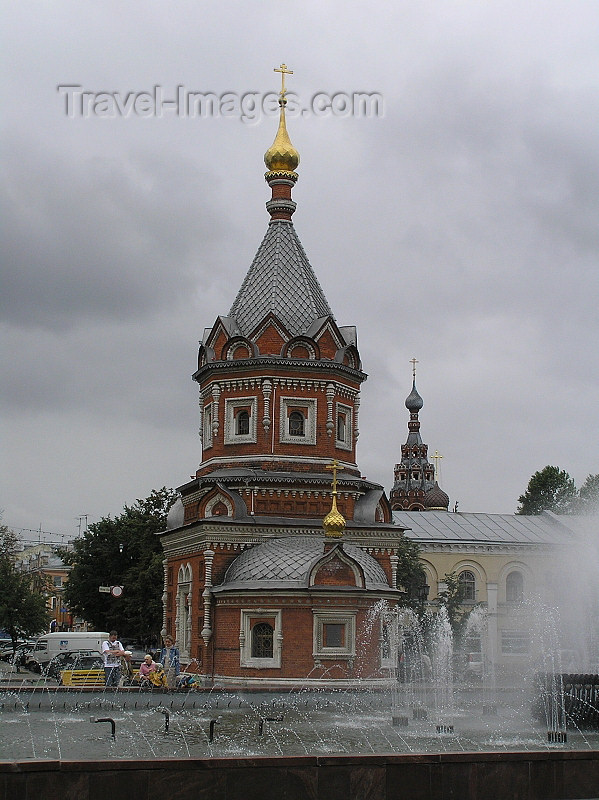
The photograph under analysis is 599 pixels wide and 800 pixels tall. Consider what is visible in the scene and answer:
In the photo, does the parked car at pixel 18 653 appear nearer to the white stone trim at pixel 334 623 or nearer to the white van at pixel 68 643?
the white van at pixel 68 643

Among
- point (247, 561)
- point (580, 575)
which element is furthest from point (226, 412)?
point (580, 575)

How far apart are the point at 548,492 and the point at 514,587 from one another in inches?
669

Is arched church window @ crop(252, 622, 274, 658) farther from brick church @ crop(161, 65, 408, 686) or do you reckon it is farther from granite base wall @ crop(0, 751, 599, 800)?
granite base wall @ crop(0, 751, 599, 800)

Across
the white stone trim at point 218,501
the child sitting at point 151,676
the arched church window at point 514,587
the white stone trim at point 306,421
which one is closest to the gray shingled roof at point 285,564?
the white stone trim at point 218,501

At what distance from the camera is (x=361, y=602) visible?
102 feet

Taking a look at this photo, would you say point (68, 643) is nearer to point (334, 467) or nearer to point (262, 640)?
point (262, 640)

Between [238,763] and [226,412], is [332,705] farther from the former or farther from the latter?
[238,763]

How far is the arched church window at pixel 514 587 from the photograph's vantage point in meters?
57.5

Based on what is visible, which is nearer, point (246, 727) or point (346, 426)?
point (246, 727)

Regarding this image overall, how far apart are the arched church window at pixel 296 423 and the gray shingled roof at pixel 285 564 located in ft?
11.1

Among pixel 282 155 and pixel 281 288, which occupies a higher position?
pixel 282 155

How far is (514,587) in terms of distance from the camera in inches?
2277

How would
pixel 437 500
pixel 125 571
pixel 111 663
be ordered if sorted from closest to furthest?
pixel 111 663 < pixel 125 571 < pixel 437 500

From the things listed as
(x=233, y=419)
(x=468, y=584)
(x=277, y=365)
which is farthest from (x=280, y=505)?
(x=468, y=584)
